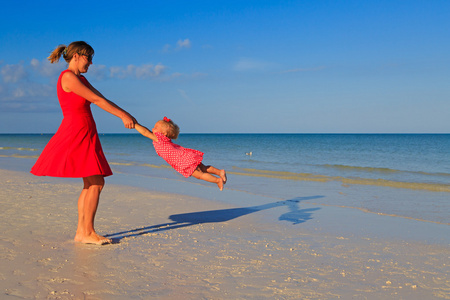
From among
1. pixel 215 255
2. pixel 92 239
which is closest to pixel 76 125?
pixel 92 239

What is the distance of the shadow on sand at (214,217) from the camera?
5461 millimetres

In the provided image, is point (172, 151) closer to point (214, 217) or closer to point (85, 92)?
point (85, 92)

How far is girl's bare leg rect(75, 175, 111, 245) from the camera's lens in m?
4.63

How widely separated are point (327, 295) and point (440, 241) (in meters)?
3.05

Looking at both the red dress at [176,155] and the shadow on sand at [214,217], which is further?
the shadow on sand at [214,217]

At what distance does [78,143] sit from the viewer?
14.3 feet

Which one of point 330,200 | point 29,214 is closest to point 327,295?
point 29,214

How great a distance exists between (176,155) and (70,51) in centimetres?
163

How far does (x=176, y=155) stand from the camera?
4.90m

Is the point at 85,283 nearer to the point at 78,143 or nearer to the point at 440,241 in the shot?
the point at 78,143

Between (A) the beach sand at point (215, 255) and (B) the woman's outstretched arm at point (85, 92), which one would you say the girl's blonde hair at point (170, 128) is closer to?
(B) the woman's outstretched arm at point (85, 92)

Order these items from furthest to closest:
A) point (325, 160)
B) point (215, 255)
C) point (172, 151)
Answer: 1. point (325, 160)
2. point (172, 151)
3. point (215, 255)

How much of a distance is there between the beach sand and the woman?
2.92 feet

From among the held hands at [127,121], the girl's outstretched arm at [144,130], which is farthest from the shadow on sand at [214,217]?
the held hands at [127,121]
